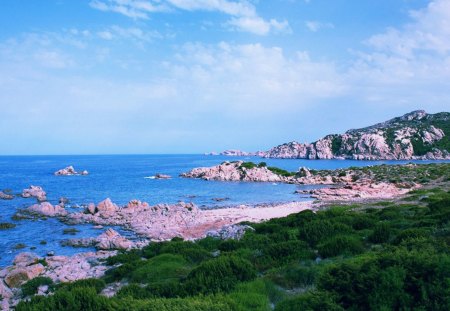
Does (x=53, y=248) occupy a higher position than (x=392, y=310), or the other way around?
(x=392, y=310)

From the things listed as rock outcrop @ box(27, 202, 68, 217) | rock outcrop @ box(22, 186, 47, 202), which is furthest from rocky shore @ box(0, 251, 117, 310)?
rock outcrop @ box(22, 186, 47, 202)

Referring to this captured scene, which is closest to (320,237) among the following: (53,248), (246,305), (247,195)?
(246,305)

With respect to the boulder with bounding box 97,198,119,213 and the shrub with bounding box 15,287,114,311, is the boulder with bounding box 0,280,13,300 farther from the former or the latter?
the boulder with bounding box 97,198,119,213

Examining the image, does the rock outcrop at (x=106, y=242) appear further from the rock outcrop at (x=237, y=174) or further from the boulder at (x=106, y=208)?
the rock outcrop at (x=237, y=174)

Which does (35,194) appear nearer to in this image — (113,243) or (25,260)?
(113,243)

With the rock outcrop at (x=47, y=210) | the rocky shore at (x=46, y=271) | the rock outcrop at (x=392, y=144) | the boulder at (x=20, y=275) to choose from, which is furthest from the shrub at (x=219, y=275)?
the rock outcrop at (x=392, y=144)

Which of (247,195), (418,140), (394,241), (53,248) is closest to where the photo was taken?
(394,241)

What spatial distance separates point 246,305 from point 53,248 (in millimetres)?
21836

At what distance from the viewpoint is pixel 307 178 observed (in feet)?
230

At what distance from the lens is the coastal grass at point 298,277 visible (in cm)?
662

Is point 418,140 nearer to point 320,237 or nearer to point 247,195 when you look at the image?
point 247,195

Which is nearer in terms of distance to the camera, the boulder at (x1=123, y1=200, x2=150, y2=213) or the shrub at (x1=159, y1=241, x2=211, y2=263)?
the shrub at (x1=159, y1=241, x2=211, y2=263)

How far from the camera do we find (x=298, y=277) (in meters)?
9.84

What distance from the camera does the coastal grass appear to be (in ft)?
21.7
